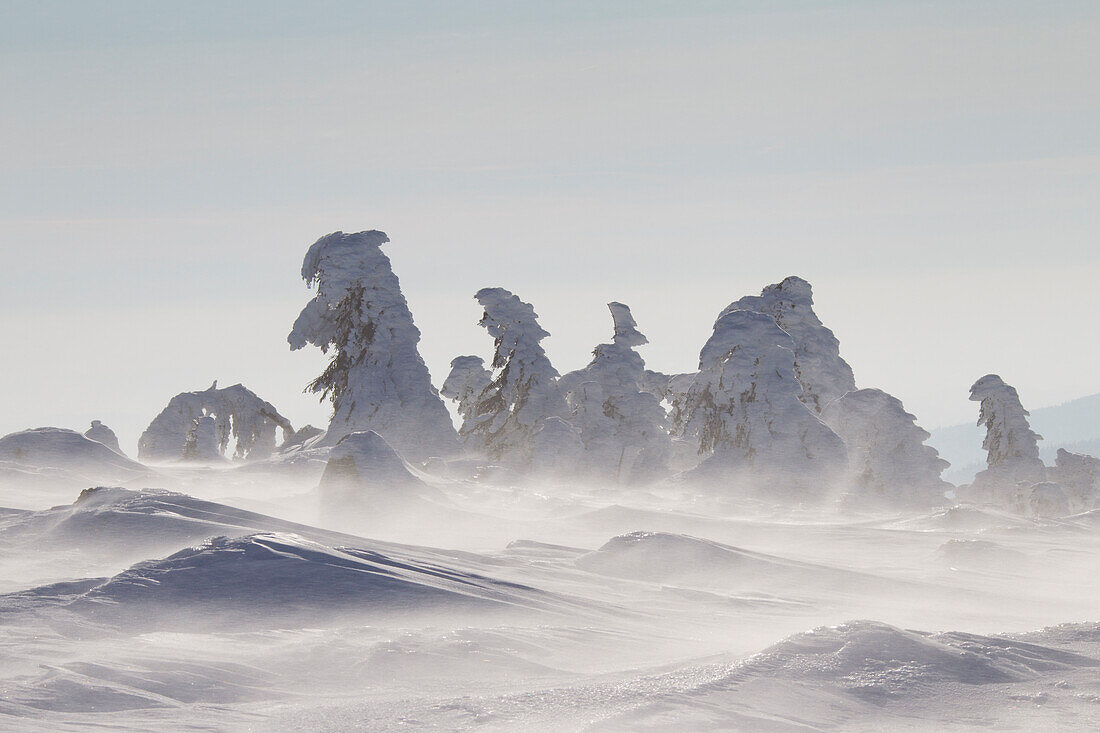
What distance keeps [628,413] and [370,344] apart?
971 centimetres

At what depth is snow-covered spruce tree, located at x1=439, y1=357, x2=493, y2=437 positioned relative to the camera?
3972cm

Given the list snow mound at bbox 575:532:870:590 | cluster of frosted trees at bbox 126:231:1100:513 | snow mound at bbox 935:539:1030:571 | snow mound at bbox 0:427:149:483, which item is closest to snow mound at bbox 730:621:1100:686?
snow mound at bbox 575:532:870:590

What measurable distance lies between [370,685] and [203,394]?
3049 centimetres

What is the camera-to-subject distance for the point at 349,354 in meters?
31.4

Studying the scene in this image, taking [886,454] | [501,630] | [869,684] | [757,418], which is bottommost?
[501,630]

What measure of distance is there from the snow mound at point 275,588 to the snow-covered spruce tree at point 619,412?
2204cm

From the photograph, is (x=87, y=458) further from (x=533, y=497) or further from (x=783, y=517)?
(x=783, y=517)

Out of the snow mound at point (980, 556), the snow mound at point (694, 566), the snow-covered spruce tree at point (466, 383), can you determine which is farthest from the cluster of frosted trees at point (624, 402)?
the snow mound at point (694, 566)

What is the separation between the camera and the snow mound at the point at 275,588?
8672mm

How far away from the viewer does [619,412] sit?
114 ft

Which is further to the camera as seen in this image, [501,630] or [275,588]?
[275,588]

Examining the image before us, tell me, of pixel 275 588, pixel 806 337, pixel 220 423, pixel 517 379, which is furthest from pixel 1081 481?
pixel 275 588

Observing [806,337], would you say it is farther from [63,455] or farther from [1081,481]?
[63,455]

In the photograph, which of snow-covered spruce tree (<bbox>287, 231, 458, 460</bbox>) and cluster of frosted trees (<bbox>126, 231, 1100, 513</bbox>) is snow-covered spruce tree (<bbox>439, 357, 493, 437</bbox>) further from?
snow-covered spruce tree (<bbox>287, 231, 458, 460</bbox>)
